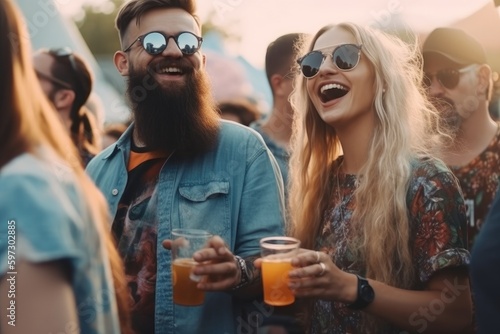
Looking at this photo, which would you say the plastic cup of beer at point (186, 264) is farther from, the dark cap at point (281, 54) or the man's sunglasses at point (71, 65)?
the dark cap at point (281, 54)

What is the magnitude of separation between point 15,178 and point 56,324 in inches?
11.9

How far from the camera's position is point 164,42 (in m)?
2.64

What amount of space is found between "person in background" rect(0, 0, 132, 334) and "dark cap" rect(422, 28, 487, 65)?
10.3 ft

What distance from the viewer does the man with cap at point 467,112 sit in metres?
3.24

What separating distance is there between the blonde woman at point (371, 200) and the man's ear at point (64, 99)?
1855 mm

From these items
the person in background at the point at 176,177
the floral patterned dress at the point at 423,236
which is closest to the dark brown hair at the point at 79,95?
the person in background at the point at 176,177

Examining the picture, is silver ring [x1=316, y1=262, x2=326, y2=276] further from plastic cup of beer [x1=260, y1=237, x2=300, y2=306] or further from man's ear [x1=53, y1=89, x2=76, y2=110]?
man's ear [x1=53, y1=89, x2=76, y2=110]

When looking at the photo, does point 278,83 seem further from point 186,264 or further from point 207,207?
point 186,264

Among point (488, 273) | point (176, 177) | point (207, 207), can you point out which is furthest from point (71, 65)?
point (488, 273)

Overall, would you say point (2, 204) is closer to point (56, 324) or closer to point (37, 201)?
point (37, 201)

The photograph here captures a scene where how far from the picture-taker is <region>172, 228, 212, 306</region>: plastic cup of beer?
2.13 meters

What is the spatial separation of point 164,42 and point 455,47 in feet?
7.21

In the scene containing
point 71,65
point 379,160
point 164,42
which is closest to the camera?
point 379,160

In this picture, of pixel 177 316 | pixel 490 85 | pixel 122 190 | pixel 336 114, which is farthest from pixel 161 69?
pixel 490 85
